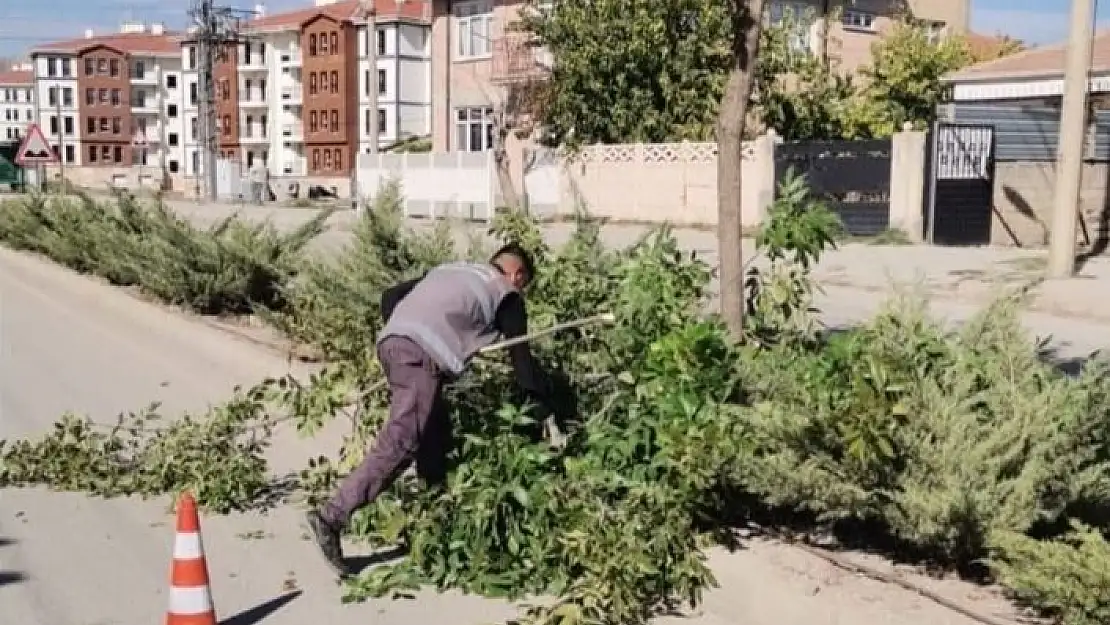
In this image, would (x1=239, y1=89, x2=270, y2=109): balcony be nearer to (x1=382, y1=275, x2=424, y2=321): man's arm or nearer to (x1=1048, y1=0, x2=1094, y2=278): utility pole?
(x1=1048, y1=0, x2=1094, y2=278): utility pole

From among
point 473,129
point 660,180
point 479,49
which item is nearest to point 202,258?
point 660,180

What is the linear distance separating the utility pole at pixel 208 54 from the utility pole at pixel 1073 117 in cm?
4660

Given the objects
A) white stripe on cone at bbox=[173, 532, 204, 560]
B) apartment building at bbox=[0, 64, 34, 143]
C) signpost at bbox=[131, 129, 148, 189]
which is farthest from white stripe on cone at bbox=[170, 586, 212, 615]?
apartment building at bbox=[0, 64, 34, 143]

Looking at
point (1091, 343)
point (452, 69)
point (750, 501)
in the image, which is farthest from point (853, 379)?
point (452, 69)

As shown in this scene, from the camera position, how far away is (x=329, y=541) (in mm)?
5273

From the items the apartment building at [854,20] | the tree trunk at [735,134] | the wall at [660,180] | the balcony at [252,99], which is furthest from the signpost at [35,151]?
the balcony at [252,99]

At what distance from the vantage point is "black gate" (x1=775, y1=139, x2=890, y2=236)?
23.3 metres

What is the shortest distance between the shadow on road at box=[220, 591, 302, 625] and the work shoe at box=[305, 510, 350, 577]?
180 millimetres

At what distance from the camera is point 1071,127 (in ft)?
50.8

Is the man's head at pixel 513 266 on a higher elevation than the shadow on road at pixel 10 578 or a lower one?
higher

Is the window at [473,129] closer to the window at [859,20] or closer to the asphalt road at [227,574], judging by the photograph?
the window at [859,20]

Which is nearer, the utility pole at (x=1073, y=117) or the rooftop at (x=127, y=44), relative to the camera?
the utility pole at (x=1073, y=117)

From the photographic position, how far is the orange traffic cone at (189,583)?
15.1ft

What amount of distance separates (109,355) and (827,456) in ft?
27.0
